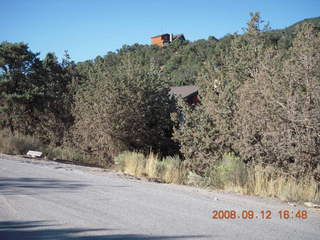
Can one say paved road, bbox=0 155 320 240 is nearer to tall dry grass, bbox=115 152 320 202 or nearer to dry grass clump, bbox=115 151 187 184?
tall dry grass, bbox=115 152 320 202

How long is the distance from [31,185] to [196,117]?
7.17 m

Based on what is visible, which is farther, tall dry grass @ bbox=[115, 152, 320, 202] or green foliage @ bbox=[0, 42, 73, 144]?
green foliage @ bbox=[0, 42, 73, 144]

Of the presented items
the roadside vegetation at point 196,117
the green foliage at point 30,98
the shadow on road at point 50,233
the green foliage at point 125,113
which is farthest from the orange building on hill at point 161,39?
the shadow on road at point 50,233

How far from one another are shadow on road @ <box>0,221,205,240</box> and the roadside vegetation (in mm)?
4461

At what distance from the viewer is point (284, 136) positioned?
8.37 m

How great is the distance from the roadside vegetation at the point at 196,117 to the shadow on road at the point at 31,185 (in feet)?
11.0

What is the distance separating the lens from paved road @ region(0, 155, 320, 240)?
434 centimetres

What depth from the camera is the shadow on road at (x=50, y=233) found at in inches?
161

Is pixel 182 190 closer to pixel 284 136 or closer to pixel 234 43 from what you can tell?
pixel 284 136

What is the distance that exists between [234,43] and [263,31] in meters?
1.69

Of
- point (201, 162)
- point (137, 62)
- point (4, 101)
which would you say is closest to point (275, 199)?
point (201, 162)

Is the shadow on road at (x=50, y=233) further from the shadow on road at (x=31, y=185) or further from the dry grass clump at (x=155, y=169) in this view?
the dry grass clump at (x=155, y=169)

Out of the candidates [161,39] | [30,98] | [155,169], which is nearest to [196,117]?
[155,169]

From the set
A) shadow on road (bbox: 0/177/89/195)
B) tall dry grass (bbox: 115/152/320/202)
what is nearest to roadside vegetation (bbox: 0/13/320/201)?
tall dry grass (bbox: 115/152/320/202)
